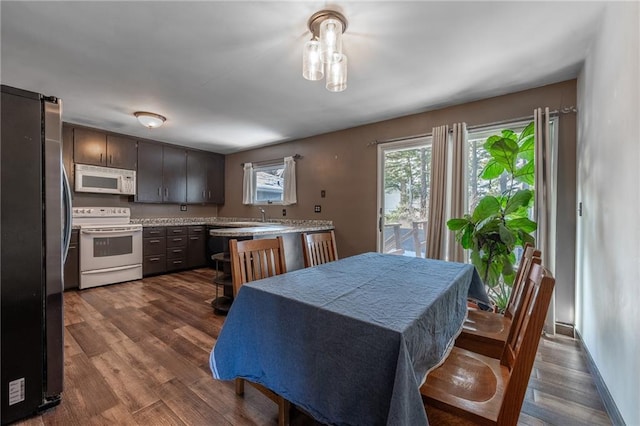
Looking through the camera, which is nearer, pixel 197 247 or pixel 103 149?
pixel 103 149

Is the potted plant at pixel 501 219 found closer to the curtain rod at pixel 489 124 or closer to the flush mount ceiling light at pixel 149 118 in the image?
the curtain rod at pixel 489 124

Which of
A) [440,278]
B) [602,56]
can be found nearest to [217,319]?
[440,278]

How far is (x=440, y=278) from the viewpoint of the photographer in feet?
5.17

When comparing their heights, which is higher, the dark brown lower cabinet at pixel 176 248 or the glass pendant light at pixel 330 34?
the glass pendant light at pixel 330 34

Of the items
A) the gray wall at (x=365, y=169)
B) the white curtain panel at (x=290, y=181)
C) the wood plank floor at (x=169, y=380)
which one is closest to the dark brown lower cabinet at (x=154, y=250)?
the wood plank floor at (x=169, y=380)

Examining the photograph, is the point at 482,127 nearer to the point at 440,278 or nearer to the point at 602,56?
the point at 602,56

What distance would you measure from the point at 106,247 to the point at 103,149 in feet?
5.15

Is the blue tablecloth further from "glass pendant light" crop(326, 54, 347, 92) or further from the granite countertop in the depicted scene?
the granite countertop

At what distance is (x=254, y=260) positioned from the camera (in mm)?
1747

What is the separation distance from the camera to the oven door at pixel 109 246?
3734mm

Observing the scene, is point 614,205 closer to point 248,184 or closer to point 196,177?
point 248,184

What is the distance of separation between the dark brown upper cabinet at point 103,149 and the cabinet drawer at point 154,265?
1.58m

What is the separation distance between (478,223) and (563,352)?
47.9 inches

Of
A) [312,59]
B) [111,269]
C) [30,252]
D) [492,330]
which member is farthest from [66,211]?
[111,269]
